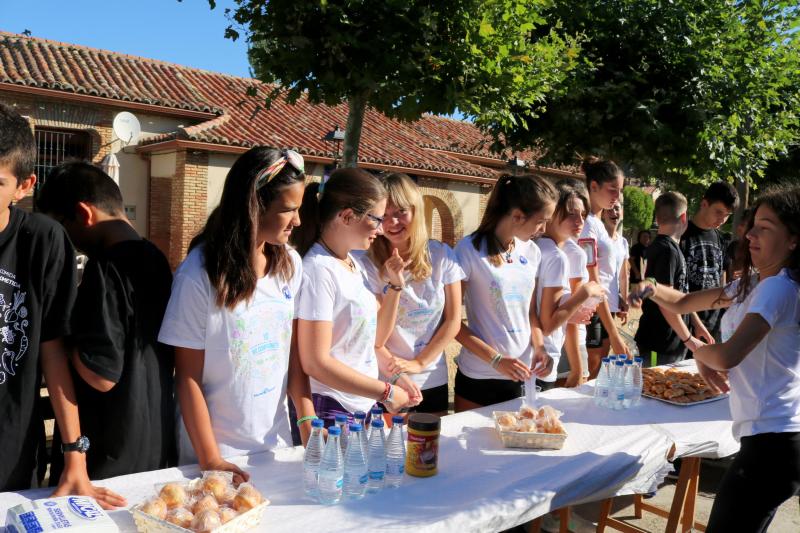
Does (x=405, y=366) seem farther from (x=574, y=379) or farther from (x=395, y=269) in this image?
(x=574, y=379)

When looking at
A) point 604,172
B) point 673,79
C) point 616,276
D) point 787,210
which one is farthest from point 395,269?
point 673,79

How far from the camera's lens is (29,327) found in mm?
1730

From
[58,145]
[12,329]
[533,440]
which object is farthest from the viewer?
[58,145]

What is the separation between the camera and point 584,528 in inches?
144

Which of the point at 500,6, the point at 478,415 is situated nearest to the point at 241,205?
the point at 478,415

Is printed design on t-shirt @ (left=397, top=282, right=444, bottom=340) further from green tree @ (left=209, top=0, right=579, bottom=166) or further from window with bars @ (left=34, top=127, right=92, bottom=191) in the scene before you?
window with bars @ (left=34, top=127, right=92, bottom=191)

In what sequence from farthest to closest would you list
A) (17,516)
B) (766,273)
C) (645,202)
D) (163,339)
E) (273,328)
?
(645,202) < (766,273) < (273,328) < (163,339) < (17,516)

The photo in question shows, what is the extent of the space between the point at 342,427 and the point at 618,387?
1.66m

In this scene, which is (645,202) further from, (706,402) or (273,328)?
(273,328)

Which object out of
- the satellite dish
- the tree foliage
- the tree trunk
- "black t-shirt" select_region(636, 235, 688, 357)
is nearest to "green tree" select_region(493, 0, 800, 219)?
the tree foliage

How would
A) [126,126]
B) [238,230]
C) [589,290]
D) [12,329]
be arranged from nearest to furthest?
[12,329] → [238,230] → [589,290] → [126,126]

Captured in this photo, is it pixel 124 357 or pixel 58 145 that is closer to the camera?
pixel 124 357

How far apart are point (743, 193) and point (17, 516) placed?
40.8 feet

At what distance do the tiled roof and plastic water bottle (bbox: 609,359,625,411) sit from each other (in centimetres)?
1006
